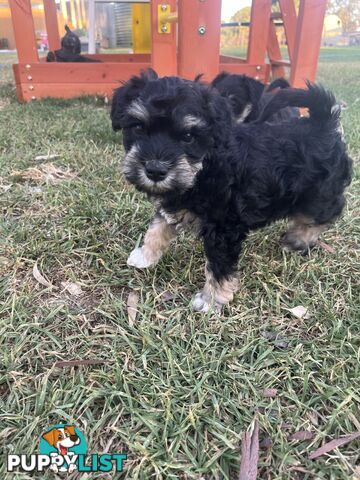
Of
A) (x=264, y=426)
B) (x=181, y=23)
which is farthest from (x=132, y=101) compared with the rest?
(x=181, y=23)

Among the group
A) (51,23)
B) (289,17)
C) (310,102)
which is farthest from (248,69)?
(51,23)

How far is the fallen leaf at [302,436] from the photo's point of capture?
178 cm

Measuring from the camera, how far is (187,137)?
2268 millimetres

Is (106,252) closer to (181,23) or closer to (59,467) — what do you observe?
(59,467)

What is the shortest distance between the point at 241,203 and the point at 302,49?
3.96 metres

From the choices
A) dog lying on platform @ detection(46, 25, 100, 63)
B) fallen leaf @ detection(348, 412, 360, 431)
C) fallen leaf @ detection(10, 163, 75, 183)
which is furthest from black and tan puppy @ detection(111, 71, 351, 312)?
dog lying on platform @ detection(46, 25, 100, 63)

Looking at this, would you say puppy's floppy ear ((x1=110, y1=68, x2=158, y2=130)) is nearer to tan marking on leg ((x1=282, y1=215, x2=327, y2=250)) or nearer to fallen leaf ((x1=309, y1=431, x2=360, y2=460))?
tan marking on leg ((x1=282, y1=215, x2=327, y2=250))

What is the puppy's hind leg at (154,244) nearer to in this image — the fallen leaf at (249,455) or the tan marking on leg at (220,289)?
the tan marking on leg at (220,289)

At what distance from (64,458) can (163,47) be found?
510 centimetres

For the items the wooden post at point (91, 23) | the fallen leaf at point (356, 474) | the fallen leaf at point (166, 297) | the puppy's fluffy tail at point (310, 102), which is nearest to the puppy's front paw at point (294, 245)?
the puppy's fluffy tail at point (310, 102)

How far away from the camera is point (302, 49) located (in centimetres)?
541

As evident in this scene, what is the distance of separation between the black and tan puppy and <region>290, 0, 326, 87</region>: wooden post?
309 centimetres

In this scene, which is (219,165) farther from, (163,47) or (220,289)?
(163,47)

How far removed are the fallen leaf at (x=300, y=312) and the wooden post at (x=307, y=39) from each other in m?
3.85
